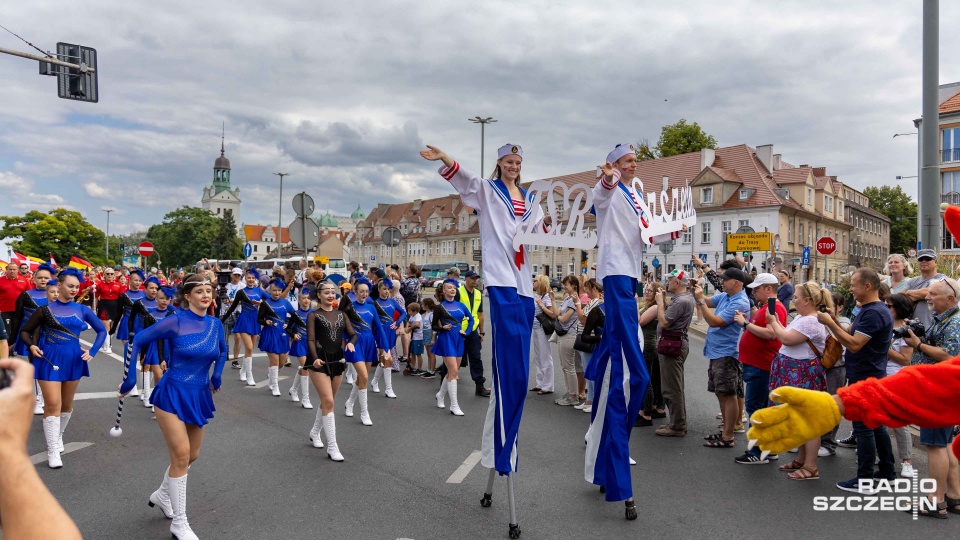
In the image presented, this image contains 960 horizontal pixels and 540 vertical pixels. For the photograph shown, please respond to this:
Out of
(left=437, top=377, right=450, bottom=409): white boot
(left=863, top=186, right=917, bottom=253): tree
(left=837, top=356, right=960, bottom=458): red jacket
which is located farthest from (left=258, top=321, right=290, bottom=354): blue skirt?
(left=863, top=186, right=917, bottom=253): tree

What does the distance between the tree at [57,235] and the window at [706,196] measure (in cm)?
5744

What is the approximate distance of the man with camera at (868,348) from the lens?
5.32 metres

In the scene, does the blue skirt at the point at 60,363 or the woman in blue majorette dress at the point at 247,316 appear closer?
the blue skirt at the point at 60,363

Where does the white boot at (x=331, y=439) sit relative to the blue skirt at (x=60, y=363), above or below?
below

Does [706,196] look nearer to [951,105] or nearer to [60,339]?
[951,105]

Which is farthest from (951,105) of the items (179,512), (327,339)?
(179,512)

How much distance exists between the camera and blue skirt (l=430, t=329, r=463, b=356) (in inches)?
359

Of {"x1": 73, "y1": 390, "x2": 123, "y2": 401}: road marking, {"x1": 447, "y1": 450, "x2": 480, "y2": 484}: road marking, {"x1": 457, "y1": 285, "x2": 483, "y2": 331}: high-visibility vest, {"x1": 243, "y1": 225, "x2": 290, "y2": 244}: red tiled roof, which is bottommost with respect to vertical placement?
{"x1": 73, "y1": 390, "x2": 123, "y2": 401}: road marking

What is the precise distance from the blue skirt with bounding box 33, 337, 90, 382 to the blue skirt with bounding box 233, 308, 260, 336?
4.56 m

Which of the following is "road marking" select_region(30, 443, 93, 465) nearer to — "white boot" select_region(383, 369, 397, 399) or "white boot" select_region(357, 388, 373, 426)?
"white boot" select_region(357, 388, 373, 426)

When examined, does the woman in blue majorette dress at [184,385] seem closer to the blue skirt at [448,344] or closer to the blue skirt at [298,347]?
the blue skirt at [298,347]

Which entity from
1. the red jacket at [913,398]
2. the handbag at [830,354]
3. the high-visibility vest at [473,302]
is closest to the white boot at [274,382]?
the high-visibility vest at [473,302]

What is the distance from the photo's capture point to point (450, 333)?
9.18 meters

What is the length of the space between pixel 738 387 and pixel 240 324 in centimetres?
830
